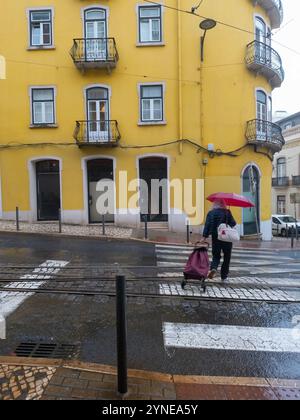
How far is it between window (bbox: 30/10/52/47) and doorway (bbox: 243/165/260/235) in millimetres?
11506

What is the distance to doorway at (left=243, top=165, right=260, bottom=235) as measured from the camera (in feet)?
56.9

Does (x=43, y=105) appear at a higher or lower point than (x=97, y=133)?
higher

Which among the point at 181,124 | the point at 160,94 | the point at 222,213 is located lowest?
the point at 222,213

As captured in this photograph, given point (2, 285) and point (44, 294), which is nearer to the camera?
point (44, 294)

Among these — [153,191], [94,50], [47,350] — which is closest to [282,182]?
[153,191]

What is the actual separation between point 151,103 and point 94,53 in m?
3.41

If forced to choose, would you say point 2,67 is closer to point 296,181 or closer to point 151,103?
point 151,103

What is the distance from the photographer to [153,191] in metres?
A: 17.0

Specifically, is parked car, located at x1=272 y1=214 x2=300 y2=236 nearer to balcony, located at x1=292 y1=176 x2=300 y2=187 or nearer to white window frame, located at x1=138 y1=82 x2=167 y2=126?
balcony, located at x1=292 y1=176 x2=300 y2=187

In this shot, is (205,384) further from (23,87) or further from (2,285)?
(23,87)

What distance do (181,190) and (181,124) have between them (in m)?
3.09

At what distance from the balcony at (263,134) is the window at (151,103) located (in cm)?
434
